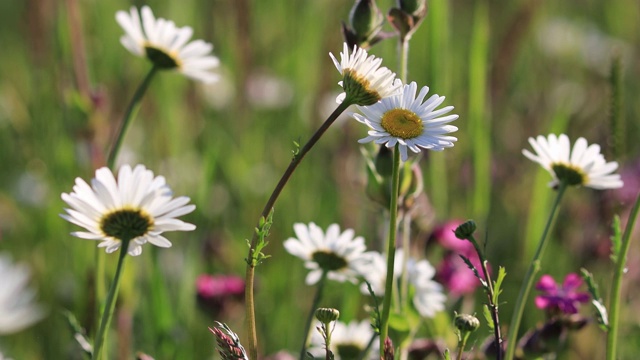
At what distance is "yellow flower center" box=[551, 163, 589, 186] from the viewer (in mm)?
768

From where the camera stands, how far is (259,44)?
2.12 m

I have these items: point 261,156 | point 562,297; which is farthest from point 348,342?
point 261,156

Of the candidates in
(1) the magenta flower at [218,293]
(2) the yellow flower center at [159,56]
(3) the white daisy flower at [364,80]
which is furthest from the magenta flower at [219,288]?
(3) the white daisy flower at [364,80]

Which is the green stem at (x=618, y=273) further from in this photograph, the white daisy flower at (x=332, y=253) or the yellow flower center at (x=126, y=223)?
the yellow flower center at (x=126, y=223)

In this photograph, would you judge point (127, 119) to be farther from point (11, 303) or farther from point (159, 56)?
point (11, 303)

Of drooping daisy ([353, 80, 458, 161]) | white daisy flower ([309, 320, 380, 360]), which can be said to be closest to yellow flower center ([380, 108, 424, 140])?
drooping daisy ([353, 80, 458, 161])

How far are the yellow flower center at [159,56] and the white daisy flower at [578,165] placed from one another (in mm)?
436

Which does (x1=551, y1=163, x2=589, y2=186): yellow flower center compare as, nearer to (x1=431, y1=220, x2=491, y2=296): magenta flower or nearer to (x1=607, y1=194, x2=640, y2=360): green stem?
(x1=607, y1=194, x2=640, y2=360): green stem

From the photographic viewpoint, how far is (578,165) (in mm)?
772

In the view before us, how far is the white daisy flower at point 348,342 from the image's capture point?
34.6 inches

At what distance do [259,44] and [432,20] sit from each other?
97cm

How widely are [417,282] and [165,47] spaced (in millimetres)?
408

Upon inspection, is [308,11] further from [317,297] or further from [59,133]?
[317,297]

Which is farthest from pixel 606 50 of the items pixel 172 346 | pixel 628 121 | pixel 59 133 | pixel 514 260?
pixel 172 346
